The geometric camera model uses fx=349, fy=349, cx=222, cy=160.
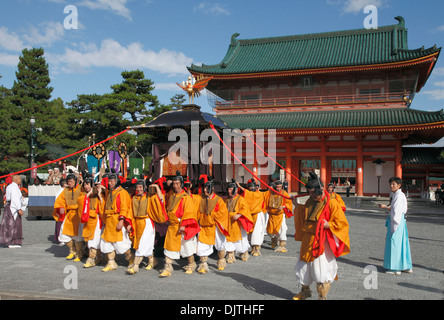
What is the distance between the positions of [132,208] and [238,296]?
2.51 meters

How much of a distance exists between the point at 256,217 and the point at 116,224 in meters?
3.22

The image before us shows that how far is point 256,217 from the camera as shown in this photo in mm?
7969

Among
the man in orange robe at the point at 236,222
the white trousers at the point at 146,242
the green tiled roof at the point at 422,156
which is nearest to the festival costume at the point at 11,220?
the white trousers at the point at 146,242

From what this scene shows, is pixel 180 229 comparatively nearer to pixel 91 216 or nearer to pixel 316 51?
pixel 91 216

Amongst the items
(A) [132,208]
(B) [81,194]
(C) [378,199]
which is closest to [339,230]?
(A) [132,208]

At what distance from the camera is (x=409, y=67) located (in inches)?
858

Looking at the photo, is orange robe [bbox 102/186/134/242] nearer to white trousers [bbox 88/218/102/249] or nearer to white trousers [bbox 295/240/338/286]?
white trousers [bbox 88/218/102/249]

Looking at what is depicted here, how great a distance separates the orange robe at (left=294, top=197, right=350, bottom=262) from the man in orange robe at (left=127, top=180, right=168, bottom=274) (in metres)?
2.54

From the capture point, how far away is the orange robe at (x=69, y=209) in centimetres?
686

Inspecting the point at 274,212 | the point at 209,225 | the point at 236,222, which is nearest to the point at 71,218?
the point at 209,225

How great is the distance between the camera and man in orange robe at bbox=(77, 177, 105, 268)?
6406 mm

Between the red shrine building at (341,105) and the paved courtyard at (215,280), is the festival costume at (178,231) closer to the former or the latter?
the paved courtyard at (215,280)

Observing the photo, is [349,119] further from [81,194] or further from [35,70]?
[35,70]

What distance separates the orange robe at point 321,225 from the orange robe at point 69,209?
14.9 feet
